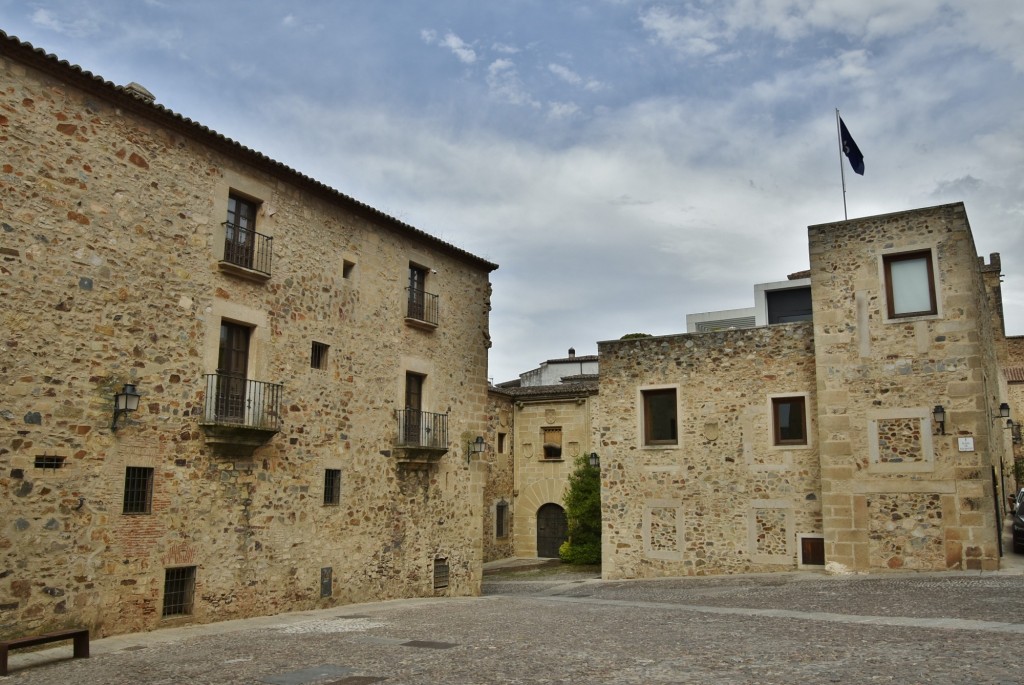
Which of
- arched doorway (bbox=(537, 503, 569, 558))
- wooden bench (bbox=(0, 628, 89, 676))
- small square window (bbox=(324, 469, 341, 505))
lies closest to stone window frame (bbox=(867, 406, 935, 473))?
small square window (bbox=(324, 469, 341, 505))

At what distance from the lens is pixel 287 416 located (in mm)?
14312

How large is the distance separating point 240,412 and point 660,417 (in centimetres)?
1087

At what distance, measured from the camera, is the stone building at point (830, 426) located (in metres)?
16.3

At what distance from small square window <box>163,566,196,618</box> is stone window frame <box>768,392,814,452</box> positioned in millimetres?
12677

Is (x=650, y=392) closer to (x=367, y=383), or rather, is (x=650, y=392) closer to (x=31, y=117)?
(x=367, y=383)

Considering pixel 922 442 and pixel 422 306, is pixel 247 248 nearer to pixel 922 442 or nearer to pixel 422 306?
pixel 422 306

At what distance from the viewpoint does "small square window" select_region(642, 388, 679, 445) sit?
20.3 m

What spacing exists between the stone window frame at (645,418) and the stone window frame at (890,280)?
5170 mm

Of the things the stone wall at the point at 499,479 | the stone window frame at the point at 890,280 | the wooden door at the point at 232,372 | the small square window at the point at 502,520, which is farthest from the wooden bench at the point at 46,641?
the small square window at the point at 502,520

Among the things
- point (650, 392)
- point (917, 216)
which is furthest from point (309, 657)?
point (917, 216)

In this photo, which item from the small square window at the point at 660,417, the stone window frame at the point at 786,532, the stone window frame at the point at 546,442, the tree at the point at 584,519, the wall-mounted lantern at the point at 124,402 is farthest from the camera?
the stone window frame at the point at 546,442

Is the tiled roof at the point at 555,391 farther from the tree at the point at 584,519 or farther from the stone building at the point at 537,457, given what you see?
the tree at the point at 584,519

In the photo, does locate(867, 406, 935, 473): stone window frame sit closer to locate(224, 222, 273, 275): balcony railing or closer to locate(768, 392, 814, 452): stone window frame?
locate(768, 392, 814, 452): stone window frame

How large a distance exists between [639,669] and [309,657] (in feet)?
11.9
